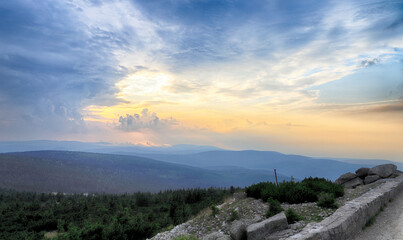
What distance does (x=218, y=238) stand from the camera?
962 cm

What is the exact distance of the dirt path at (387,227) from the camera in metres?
8.54

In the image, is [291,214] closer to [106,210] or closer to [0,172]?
[106,210]

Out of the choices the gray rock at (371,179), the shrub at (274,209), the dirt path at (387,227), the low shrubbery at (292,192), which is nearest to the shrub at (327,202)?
the low shrubbery at (292,192)

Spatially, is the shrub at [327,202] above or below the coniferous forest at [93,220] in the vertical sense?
above

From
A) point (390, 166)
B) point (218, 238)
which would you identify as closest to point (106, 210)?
point (218, 238)

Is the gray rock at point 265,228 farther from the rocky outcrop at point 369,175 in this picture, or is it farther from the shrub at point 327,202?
the rocky outcrop at point 369,175

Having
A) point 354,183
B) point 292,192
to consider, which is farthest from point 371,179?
point 292,192

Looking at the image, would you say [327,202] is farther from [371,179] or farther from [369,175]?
[369,175]

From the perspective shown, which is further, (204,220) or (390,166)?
(390,166)

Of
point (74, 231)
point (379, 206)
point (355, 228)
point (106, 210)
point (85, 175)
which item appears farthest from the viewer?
point (85, 175)

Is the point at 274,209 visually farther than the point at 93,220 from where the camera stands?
No

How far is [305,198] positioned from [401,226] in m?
4.33

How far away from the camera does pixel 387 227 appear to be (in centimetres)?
948

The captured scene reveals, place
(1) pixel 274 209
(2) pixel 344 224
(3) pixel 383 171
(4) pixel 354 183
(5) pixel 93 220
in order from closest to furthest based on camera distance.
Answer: (2) pixel 344 224, (1) pixel 274 209, (4) pixel 354 183, (3) pixel 383 171, (5) pixel 93 220
